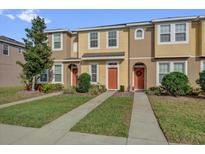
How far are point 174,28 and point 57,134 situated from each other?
48.6 ft

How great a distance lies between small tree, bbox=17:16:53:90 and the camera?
18.3m

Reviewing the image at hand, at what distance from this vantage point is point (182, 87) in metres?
14.7

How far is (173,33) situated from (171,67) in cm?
290

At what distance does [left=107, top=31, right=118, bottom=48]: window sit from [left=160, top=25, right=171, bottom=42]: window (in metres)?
4.27

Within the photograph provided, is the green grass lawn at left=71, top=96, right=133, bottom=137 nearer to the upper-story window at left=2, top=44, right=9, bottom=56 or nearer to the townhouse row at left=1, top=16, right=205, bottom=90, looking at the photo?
the townhouse row at left=1, top=16, right=205, bottom=90

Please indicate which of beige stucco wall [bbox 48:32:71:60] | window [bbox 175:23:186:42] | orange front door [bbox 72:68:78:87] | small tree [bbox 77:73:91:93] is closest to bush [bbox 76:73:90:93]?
small tree [bbox 77:73:91:93]

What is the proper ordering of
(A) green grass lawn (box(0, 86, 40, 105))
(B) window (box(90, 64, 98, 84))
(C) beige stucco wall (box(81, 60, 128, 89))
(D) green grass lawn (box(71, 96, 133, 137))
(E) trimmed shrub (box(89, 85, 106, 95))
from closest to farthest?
(D) green grass lawn (box(71, 96, 133, 137))
(A) green grass lawn (box(0, 86, 40, 105))
(E) trimmed shrub (box(89, 85, 106, 95))
(C) beige stucco wall (box(81, 60, 128, 89))
(B) window (box(90, 64, 98, 84))

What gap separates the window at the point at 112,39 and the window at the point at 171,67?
4.66m

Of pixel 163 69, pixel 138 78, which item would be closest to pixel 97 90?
pixel 138 78

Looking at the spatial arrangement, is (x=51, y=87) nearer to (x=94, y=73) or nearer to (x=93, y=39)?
(x=94, y=73)

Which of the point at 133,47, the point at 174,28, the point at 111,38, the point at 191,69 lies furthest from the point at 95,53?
the point at 191,69

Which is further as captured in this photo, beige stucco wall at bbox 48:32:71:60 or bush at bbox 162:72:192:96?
beige stucco wall at bbox 48:32:71:60
